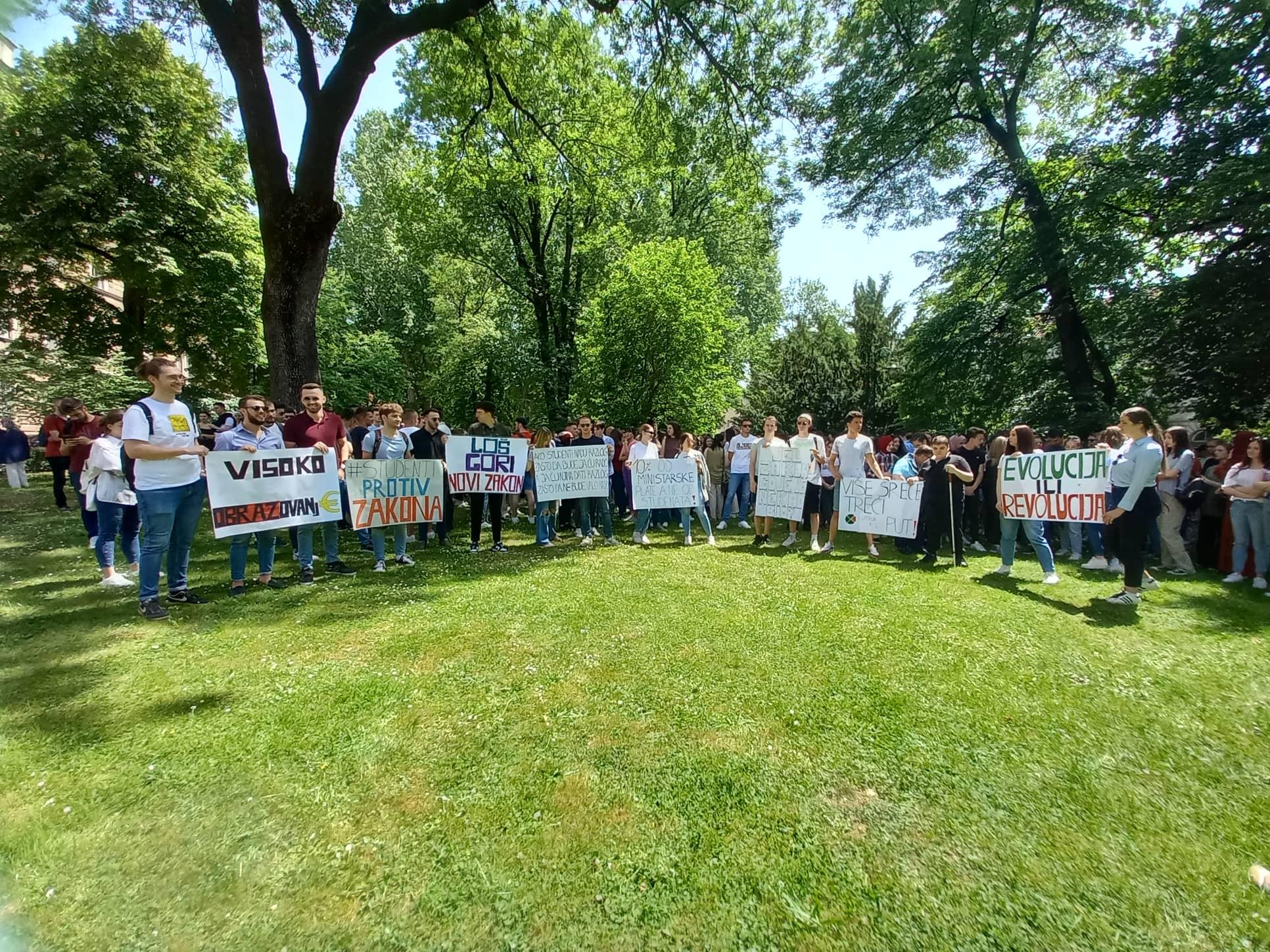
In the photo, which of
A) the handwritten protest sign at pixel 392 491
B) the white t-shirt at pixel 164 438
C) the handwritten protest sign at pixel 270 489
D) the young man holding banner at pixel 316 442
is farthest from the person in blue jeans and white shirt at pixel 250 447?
the handwritten protest sign at pixel 392 491

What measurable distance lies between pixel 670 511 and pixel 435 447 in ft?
18.8

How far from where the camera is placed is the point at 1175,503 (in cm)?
902

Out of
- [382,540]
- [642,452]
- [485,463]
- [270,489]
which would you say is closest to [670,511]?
[642,452]

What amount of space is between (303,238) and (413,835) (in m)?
9.39

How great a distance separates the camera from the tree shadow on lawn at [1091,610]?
19.8ft

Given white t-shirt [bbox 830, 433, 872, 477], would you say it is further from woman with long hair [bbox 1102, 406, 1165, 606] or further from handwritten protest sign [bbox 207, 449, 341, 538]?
handwritten protest sign [bbox 207, 449, 341, 538]

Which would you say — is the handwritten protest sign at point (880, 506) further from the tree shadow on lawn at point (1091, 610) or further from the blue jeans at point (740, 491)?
the blue jeans at point (740, 491)

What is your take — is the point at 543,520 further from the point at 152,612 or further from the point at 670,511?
the point at 152,612

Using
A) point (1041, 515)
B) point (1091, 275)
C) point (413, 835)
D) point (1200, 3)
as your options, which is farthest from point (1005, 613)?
point (1200, 3)

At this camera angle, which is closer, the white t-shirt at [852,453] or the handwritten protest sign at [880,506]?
the handwritten protest sign at [880,506]

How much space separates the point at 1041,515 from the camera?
772 cm

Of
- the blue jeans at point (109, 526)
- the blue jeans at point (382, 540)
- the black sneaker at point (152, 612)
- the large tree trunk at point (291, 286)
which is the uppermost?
the large tree trunk at point (291, 286)

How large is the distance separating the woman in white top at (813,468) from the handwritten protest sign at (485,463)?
15.3 ft

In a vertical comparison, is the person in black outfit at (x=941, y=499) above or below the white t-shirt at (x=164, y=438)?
below
